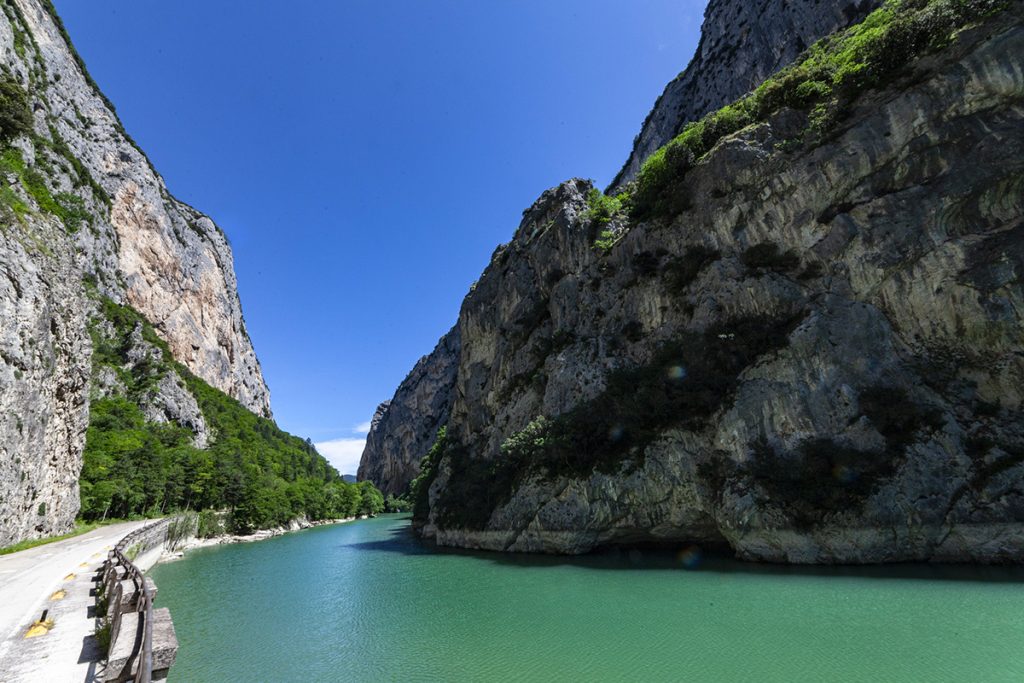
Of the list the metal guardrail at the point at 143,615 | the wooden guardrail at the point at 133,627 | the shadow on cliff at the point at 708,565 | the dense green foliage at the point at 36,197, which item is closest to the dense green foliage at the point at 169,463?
the dense green foliage at the point at 36,197

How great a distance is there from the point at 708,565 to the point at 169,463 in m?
55.5

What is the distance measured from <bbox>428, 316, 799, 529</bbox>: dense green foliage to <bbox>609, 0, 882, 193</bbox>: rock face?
36290 mm

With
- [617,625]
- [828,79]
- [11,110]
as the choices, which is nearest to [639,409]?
[617,625]

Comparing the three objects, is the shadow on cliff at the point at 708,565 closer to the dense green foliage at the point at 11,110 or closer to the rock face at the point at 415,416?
the dense green foliage at the point at 11,110

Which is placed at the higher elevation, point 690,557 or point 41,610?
point 41,610

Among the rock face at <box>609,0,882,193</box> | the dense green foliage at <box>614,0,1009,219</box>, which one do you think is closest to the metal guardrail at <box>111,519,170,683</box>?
the dense green foliage at <box>614,0,1009,219</box>

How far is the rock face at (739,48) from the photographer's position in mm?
43688

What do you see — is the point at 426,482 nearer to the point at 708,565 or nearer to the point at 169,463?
the point at 169,463

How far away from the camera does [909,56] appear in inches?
974

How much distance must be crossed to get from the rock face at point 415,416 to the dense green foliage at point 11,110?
75759mm

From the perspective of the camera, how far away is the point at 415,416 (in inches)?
4464

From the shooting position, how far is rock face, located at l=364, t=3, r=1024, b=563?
19.9 metres

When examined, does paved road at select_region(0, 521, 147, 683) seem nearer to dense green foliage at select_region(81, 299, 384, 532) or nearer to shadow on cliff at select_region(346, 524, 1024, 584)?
shadow on cliff at select_region(346, 524, 1024, 584)

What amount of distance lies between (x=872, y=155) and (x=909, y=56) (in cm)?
551
